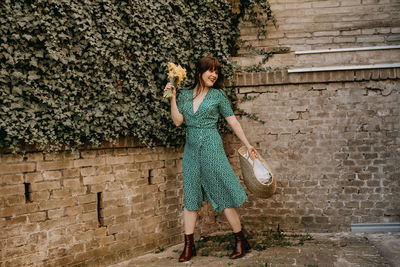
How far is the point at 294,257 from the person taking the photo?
17.0 ft

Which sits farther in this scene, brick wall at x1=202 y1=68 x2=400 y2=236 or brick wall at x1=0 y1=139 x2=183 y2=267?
brick wall at x1=202 y1=68 x2=400 y2=236

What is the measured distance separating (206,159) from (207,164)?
0.21 ft

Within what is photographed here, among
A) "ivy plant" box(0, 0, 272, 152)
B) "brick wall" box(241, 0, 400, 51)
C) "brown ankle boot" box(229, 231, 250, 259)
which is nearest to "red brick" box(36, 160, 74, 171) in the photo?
"ivy plant" box(0, 0, 272, 152)

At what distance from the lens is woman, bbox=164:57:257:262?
5145 mm

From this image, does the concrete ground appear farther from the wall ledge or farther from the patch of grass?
the wall ledge

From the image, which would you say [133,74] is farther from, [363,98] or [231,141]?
[363,98]

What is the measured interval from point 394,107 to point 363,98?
0.47m

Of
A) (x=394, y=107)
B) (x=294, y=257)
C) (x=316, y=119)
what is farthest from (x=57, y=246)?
(x=394, y=107)

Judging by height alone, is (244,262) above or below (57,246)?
below

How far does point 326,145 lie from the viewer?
6.54 meters

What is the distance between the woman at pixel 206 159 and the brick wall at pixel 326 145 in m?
1.54


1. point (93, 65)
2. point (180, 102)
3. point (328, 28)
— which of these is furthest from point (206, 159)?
point (328, 28)

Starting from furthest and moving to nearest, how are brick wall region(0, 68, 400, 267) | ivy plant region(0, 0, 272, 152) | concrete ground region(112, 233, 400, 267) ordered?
brick wall region(0, 68, 400, 267) → concrete ground region(112, 233, 400, 267) → ivy plant region(0, 0, 272, 152)

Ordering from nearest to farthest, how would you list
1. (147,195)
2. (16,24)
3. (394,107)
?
1. (16,24)
2. (147,195)
3. (394,107)
